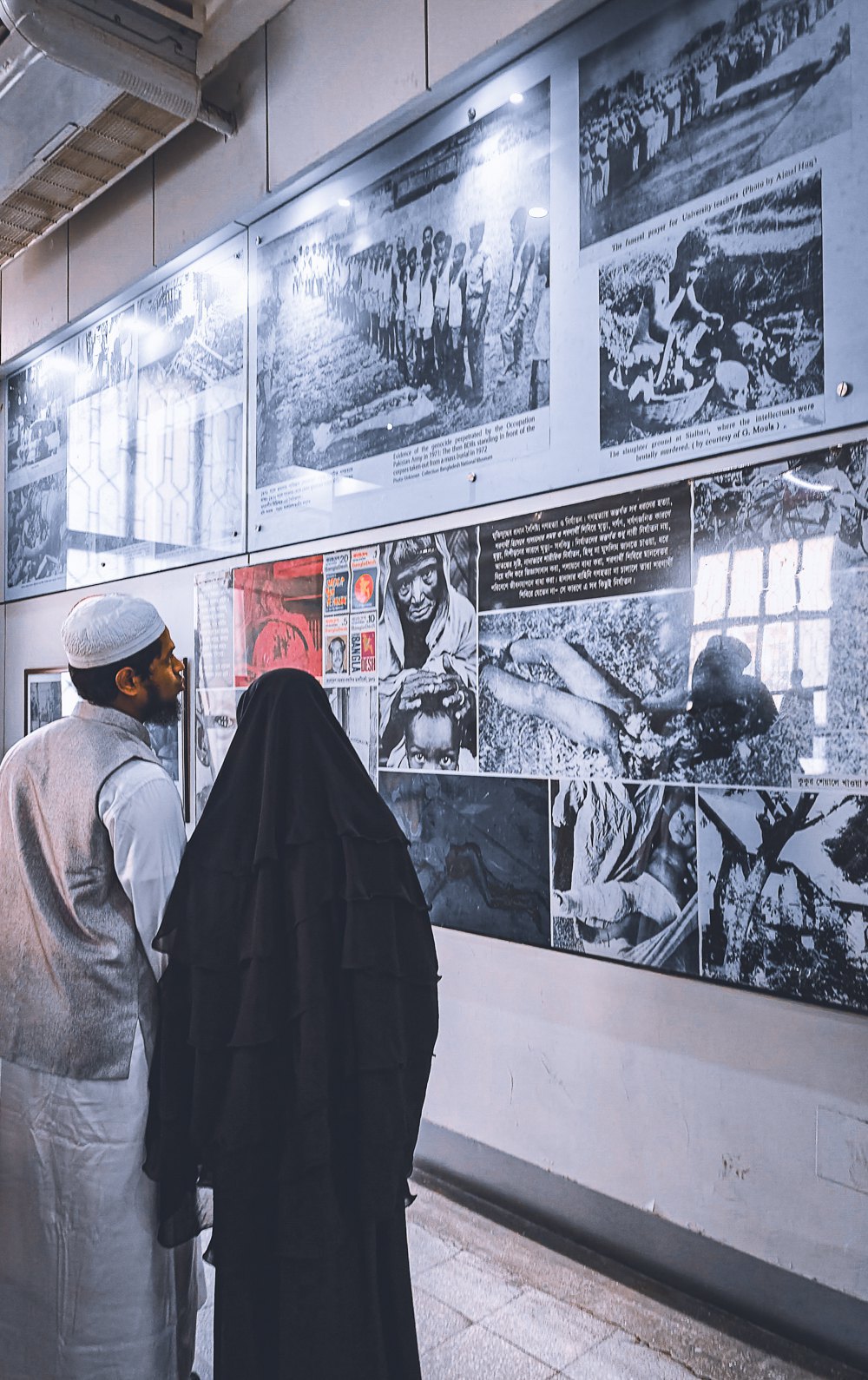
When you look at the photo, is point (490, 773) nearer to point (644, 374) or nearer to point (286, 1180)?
point (644, 374)

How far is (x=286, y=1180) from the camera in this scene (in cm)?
146

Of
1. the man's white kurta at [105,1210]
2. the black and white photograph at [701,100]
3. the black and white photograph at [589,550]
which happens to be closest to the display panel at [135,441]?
the black and white photograph at [589,550]

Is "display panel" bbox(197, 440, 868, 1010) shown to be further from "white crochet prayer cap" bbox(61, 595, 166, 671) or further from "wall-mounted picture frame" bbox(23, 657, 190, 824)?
"white crochet prayer cap" bbox(61, 595, 166, 671)

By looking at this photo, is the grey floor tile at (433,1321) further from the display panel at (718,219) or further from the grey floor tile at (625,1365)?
the display panel at (718,219)

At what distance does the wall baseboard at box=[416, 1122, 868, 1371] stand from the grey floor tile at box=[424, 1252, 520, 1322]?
0.22 metres

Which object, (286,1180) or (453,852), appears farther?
(453,852)

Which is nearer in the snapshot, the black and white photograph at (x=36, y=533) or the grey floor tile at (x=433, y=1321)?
the grey floor tile at (x=433, y=1321)

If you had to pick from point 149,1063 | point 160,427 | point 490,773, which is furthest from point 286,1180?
point 160,427

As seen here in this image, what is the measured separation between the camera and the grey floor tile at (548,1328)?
2141mm

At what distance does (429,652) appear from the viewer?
3016 millimetres

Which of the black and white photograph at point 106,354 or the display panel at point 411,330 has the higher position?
the black and white photograph at point 106,354

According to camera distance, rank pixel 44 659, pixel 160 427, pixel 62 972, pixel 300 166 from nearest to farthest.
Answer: pixel 62 972, pixel 300 166, pixel 160 427, pixel 44 659

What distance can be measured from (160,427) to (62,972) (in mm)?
3137

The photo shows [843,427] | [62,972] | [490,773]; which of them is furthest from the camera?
[490,773]
